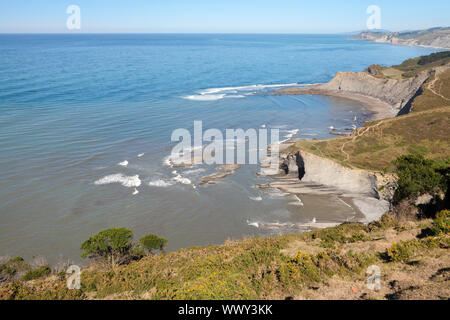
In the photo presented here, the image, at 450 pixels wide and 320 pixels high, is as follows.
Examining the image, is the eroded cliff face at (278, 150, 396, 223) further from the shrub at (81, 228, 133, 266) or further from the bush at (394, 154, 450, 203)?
the shrub at (81, 228, 133, 266)

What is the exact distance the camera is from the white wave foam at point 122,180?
35.4 m

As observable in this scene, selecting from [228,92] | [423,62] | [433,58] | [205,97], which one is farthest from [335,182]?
[433,58]

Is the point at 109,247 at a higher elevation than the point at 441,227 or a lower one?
lower

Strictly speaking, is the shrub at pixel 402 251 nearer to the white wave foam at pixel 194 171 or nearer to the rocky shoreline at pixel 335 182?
the rocky shoreline at pixel 335 182

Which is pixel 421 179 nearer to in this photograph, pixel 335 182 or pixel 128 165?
pixel 335 182

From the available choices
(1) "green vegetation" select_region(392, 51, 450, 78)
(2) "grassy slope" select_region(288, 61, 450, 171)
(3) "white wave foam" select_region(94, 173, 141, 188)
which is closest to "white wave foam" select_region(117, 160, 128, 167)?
(3) "white wave foam" select_region(94, 173, 141, 188)

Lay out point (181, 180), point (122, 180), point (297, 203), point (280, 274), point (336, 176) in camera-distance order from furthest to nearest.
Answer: point (181, 180), point (122, 180), point (336, 176), point (297, 203), point (280, 274)

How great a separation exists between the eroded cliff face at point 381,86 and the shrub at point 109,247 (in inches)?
2790

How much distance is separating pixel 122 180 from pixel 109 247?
17.7 metres

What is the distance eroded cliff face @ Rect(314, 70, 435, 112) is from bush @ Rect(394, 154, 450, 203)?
54.2 metres

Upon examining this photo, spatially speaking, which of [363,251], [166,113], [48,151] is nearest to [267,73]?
[166,113]

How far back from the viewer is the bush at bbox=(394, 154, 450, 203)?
21.5 meters

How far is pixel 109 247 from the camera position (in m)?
19.6

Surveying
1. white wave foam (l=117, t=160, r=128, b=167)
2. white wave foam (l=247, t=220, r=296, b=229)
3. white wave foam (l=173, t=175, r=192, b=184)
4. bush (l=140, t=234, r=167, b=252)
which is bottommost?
white wave foam (l=247, t=220, r=296, b=229)
